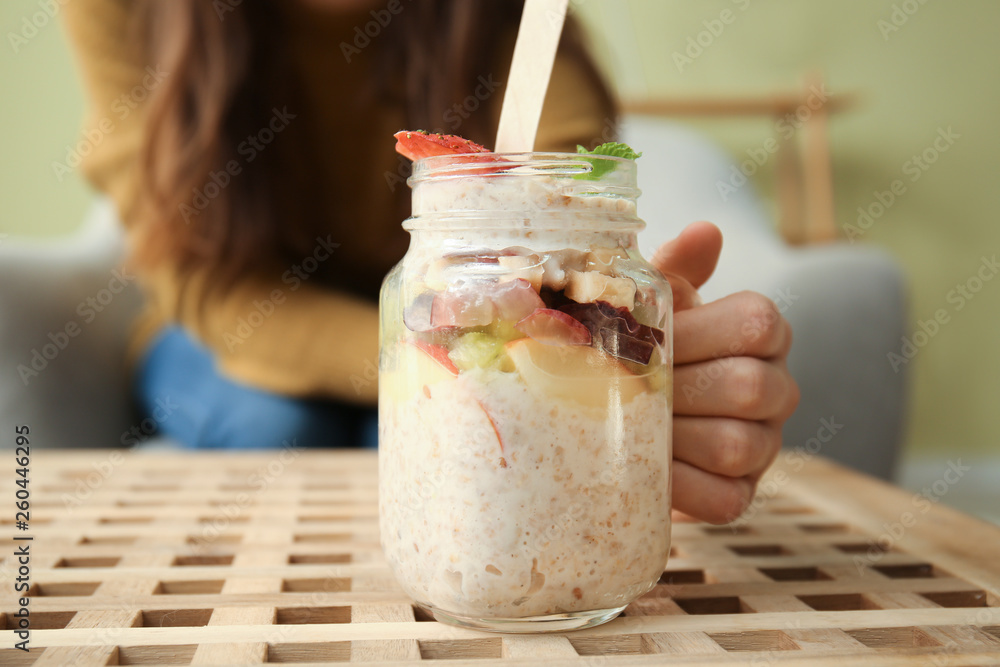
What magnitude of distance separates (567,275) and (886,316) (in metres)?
1.09

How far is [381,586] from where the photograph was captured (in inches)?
21.0

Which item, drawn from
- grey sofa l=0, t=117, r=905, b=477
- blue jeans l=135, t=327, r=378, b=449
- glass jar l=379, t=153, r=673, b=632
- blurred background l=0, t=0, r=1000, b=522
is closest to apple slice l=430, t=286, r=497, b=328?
glass jar l=379, t=153, r=673, b=632

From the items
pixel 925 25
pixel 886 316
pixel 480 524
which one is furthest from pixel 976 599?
pixel 925 25

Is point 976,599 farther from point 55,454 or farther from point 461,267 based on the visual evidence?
point 55,454

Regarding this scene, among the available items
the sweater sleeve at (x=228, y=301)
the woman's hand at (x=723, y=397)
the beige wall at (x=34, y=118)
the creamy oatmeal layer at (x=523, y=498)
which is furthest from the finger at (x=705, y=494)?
the beige wall at (x=34, y=118)

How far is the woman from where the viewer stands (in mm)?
1271

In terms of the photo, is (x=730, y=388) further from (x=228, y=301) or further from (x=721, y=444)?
(x=228, y=301)

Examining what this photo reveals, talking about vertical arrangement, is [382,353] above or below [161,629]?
above

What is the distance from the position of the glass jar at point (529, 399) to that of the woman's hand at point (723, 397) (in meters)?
0.08

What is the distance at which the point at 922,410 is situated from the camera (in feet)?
7.80

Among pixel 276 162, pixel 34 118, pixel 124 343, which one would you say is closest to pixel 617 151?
pixel 276 162

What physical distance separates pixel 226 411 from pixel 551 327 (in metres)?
0.99

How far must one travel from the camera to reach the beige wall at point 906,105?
91.0 inches

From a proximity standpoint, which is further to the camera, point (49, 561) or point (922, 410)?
point (922, 410)
